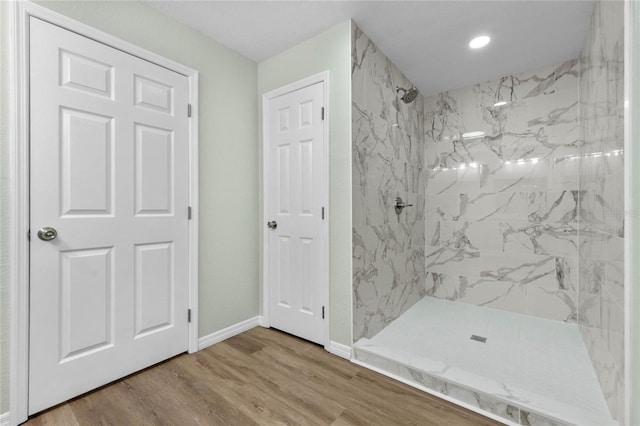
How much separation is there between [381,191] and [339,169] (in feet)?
1.73

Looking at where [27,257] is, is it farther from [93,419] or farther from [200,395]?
[200,395]

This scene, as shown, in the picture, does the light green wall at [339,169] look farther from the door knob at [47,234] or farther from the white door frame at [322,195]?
the door knob at [47,234]

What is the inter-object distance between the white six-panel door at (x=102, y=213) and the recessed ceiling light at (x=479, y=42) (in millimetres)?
2363

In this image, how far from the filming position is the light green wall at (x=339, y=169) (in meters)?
2.06

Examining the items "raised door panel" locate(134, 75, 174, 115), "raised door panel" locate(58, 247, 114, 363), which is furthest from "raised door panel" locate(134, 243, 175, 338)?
"raised door panel" locate(134, 75, 174, 115)

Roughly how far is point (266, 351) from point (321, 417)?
2.60 ft

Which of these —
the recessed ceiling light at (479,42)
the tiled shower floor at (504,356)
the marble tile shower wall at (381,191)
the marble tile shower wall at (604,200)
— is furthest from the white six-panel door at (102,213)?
the marble tile shower wall at (604,200)

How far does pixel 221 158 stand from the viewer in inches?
92.0

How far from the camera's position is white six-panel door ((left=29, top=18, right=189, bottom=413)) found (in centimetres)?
149

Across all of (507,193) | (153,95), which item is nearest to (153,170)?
(153,95)

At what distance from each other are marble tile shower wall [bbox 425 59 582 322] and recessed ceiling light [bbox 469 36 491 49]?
795mm

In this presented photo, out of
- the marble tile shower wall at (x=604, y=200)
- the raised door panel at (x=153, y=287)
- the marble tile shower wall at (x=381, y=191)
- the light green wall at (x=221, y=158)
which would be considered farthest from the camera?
the marble tile shower wall at (x=381, y=191)

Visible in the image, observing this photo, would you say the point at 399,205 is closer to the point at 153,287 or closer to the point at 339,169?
the point at 339,169

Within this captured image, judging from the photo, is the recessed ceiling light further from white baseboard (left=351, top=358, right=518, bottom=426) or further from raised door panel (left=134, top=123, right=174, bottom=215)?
white baseboard (left=351, top=358, right=518, bottom=426)
